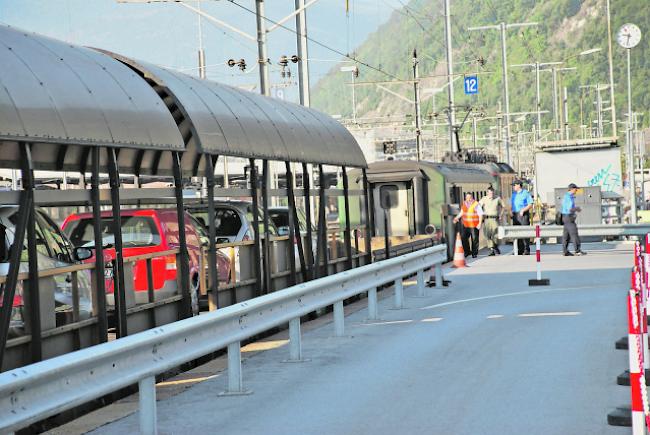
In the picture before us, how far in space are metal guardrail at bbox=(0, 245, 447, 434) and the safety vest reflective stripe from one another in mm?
19173

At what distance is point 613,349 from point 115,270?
498cm

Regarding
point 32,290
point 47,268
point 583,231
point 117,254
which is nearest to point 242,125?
point 117,254

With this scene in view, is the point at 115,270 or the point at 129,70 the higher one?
the point at 129,70

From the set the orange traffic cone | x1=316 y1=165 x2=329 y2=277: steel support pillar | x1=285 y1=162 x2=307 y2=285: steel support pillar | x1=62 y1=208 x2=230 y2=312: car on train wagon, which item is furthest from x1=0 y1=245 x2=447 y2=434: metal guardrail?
the orange traffic cone

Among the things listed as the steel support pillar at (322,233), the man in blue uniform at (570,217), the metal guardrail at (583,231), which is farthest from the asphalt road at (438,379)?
the metal guardrail at (583,231)

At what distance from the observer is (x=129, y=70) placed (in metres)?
14.3

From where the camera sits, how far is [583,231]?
34812 millimetres

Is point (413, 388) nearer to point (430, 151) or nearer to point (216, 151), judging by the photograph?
point (216, 151)

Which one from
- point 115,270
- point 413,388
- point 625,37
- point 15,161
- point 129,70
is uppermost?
point 625,37

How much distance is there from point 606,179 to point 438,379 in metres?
36.1

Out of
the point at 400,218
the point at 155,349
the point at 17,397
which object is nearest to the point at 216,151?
the point at 155,349

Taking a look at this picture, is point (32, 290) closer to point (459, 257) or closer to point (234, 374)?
point (234, 374)

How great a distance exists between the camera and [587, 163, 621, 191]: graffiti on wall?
4669 centimetres

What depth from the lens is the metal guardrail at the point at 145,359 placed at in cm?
794
